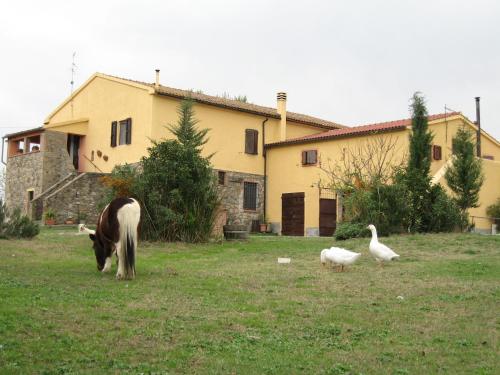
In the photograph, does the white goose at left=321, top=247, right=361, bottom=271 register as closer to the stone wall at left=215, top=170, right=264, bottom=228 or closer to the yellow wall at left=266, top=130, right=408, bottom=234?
the yellow wall at left=266, top=130, right=408, bottom=234

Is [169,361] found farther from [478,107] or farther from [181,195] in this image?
[478,107]

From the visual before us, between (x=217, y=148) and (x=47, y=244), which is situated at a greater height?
(x=217, y=148)

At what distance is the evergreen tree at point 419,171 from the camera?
22031mm

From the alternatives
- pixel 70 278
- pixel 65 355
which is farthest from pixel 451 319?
pixel 70 278

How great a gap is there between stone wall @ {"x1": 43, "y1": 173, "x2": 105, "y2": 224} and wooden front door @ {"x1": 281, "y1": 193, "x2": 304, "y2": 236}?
30.6ft

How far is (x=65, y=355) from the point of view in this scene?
6.17m

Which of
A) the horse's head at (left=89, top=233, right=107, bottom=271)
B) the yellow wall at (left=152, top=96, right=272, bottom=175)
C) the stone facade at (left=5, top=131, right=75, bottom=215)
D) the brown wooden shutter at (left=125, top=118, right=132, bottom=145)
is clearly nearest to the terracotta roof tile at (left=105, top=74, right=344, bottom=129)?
the yellow wall at (left=152, top=96, right=272, bottom=175)

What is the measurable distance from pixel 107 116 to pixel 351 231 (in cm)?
1712

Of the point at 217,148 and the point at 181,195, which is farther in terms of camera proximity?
the point at 217,148

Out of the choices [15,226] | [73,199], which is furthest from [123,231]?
[73,199]

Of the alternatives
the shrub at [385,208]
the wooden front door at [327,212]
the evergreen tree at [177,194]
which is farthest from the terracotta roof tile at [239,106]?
the shrub at [385,208]

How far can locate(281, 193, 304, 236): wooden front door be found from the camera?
106 feet

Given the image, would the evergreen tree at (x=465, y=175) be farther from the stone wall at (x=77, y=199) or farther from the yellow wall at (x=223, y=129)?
the stone wall at (x=77, y=199)

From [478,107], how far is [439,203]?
1584 cm
